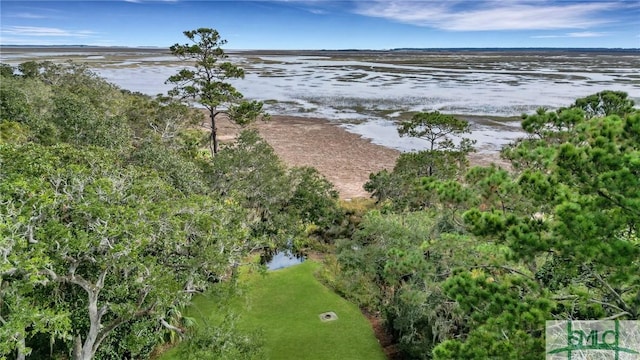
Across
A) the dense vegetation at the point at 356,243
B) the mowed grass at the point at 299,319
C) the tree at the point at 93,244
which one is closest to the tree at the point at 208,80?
the dense vegetation at the point at 356,243

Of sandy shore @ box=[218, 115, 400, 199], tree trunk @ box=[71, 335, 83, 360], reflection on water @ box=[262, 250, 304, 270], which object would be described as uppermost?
tree trunk @ box=[71, 335, 83, 360]

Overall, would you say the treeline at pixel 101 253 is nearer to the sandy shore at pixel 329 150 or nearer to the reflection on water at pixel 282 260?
the reflection on water at pixel 282 260

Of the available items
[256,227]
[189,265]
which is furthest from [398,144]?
[189,265]

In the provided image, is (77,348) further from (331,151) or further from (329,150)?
(329,150)

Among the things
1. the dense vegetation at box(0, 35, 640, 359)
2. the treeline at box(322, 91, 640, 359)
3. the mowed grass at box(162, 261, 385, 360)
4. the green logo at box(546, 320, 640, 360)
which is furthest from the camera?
the mowed grass at box(162, 261, 385, 360)

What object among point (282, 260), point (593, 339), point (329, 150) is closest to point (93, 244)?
point (593, 339)

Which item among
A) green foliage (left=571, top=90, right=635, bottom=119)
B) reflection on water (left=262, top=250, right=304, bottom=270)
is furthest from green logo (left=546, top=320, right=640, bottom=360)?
reflection on water (left=262, top=250, right=304, bottom=270)

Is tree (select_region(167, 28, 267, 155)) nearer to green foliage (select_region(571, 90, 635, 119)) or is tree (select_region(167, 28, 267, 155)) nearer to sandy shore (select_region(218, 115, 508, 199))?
sandy shore (select_region(218, 115, 508, 199))
